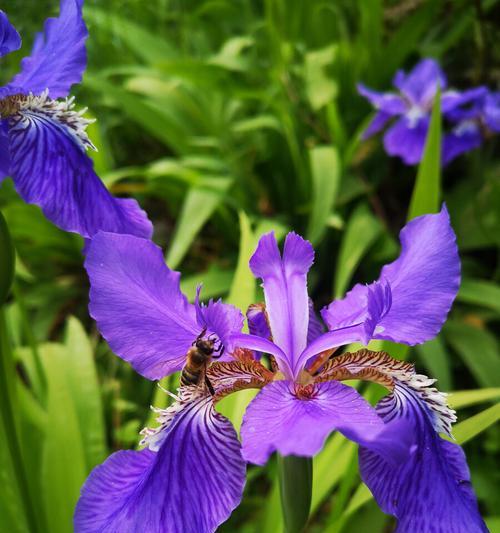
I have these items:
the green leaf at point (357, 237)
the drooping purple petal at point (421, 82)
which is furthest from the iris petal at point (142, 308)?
the drooping purple petal at point (421, 82)

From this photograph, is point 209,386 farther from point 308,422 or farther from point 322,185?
point 322,185

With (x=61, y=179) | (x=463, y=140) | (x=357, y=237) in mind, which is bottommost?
(x=357, y=237)

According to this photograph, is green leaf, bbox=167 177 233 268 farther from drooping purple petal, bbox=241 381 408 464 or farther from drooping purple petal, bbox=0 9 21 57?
drooping purple petal, bbox=241 381 408 464

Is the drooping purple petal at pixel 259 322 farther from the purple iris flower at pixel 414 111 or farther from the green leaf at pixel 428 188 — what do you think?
the purple iris flower at pixel 414 111

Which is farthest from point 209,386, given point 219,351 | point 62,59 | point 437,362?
point 437,362

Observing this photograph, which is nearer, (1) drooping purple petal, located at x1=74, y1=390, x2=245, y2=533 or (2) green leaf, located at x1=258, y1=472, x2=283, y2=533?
(1) drooping purple petal, located at x1=74, y1=390, x2=245, y2=533

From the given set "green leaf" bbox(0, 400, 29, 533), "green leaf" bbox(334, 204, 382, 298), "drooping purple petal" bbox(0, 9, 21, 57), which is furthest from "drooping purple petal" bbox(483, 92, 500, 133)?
"green leaf" bbox(0, 400, 29, 533)
